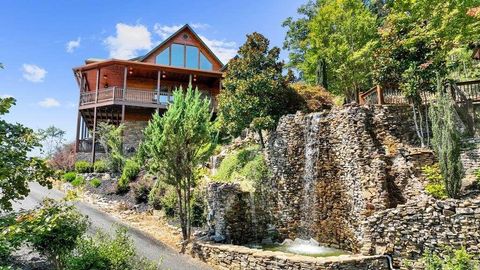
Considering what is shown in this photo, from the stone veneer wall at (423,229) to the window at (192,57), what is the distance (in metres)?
23.1

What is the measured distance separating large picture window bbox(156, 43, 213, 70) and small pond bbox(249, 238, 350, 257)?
2016 centimetres

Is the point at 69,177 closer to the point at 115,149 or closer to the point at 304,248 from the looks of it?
the point at 115,149

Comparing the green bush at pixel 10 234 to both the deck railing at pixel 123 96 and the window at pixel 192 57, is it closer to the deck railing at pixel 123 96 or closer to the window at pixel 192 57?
the deck railing at pixel 123 96

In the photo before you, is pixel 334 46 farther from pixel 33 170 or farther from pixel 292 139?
pixel 33 170

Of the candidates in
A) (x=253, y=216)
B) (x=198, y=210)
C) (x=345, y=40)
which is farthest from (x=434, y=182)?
(x=345, y=40)

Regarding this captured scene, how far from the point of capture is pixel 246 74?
1644 centimetres

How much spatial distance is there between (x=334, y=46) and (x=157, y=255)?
16.5 m

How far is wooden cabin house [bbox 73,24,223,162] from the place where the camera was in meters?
26.0

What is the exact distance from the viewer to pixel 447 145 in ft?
31.7

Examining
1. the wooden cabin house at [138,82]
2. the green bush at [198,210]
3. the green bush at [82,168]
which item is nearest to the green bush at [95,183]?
the green bush at [82,168]

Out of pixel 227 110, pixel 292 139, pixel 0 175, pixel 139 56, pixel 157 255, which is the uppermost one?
pixel 139 56

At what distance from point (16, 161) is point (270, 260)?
6.74 m

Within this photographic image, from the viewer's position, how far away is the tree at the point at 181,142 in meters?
12.3

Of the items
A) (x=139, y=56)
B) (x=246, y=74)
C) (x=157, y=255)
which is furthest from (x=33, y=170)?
(x=139, y=56)
